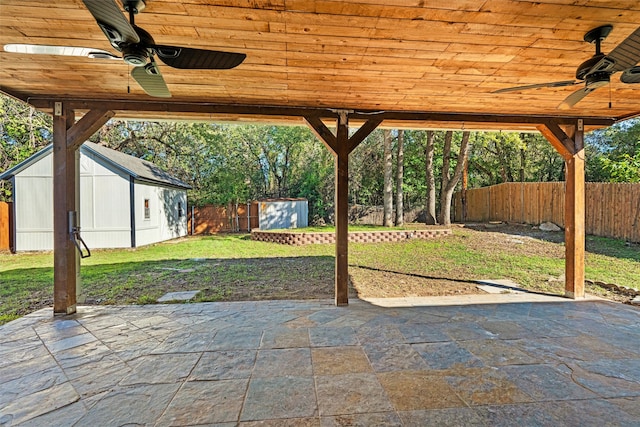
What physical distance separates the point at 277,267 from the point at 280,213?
7512 millimetres

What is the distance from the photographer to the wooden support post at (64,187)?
A: 356cm

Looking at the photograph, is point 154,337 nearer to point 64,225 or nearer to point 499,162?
point 64,225

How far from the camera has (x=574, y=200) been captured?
4223 mm

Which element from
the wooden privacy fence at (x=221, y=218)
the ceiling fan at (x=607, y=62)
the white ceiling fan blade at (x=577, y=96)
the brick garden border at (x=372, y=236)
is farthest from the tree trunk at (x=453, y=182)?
the ceiling fan at (x=607, y=62)

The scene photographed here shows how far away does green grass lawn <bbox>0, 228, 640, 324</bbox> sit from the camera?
191 inches

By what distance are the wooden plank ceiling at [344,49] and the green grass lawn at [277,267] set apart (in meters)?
2.69

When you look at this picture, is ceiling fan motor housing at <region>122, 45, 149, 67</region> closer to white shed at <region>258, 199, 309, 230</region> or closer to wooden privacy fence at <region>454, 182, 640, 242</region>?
wooden privacy fence at <region>454, 182, 640, 242</region>

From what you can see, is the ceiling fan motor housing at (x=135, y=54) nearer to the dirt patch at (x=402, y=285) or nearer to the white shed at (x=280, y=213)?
the dirt patch at (x=402, y=285)

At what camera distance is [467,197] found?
572 inches

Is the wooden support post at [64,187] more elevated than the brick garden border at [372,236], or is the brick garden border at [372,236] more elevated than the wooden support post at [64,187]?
the wooden support post at [64,187]

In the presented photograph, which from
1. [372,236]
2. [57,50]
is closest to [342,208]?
[57,50]

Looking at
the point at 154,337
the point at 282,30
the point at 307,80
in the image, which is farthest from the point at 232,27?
the point at 154,337

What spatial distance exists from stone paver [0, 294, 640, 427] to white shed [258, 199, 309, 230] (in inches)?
395

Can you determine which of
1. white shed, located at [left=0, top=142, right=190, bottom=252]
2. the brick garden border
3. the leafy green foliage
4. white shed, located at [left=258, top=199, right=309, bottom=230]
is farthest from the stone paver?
the leafy green foliage
